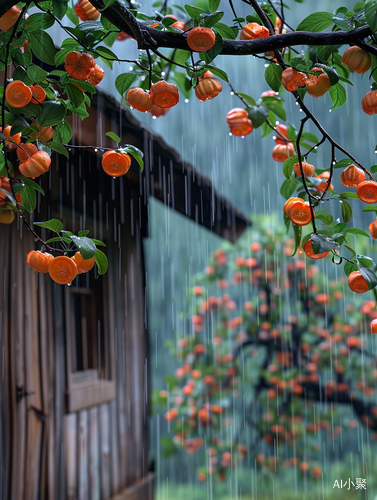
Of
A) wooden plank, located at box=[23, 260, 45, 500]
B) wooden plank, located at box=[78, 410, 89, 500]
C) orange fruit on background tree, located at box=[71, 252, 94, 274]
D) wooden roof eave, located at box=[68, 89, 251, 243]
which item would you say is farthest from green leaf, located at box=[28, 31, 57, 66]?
wooden plank, located at box=[78, 410, 89, 500]

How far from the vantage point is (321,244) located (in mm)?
706

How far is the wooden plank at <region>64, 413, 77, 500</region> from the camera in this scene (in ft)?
7.41

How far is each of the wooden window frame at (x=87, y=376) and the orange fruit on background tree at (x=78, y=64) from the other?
5.84ft

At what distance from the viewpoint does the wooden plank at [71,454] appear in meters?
2.26

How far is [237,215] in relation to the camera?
3.01m

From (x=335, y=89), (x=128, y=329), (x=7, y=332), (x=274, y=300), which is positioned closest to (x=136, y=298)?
(x=128, y=329)

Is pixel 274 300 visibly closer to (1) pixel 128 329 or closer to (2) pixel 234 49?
(1) pixel 128 329

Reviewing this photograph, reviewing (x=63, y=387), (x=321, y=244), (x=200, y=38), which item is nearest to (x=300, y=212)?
(x=321, y=244)

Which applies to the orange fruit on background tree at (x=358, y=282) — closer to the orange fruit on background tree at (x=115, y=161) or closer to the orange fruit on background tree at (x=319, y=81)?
the orange fruit on background tree at (x=319, y=81)

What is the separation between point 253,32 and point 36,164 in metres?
0.46

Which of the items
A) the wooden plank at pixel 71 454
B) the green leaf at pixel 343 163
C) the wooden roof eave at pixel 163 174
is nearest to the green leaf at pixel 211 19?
the green leaf at pixel 343 163

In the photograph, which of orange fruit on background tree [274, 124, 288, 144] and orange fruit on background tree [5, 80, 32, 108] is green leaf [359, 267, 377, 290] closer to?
orange fruit on background tree [274, 124, 288, 144]

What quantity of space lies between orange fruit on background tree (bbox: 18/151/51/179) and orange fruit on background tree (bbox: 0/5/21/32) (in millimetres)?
184

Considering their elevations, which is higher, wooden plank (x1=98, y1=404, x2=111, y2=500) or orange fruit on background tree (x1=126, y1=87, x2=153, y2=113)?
orange fruit on background tree (x1=126, y1=87, x2=153, y2=113)
